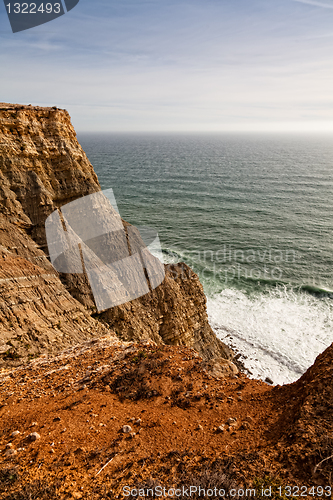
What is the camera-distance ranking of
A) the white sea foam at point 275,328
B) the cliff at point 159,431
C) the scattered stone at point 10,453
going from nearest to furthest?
the cliff at point 159,431, the scattered stone at point 10,453, the white sea foam at point 275,328

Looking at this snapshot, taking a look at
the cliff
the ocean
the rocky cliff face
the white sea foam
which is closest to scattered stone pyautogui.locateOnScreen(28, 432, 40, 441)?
the cliff

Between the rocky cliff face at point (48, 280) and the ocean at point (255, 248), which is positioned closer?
the rocky cliff face at point (48, 280)

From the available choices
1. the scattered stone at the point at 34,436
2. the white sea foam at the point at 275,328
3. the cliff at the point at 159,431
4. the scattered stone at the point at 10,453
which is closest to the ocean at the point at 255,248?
the white sea foam at the point at 275,328

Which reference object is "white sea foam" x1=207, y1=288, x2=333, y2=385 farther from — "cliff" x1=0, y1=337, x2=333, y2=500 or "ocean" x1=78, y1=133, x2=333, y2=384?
"cliff" x1=0, y1=337, x2=333, y2=500

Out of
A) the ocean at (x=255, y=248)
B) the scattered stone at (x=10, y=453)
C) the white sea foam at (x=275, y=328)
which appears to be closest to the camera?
the scattered stone at (x=10, y=453)

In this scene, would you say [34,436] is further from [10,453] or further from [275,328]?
[275,328]

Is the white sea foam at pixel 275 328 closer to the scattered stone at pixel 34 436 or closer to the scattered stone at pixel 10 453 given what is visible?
the scattered stone at pixel 34 436

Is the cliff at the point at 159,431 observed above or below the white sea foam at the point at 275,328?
above
